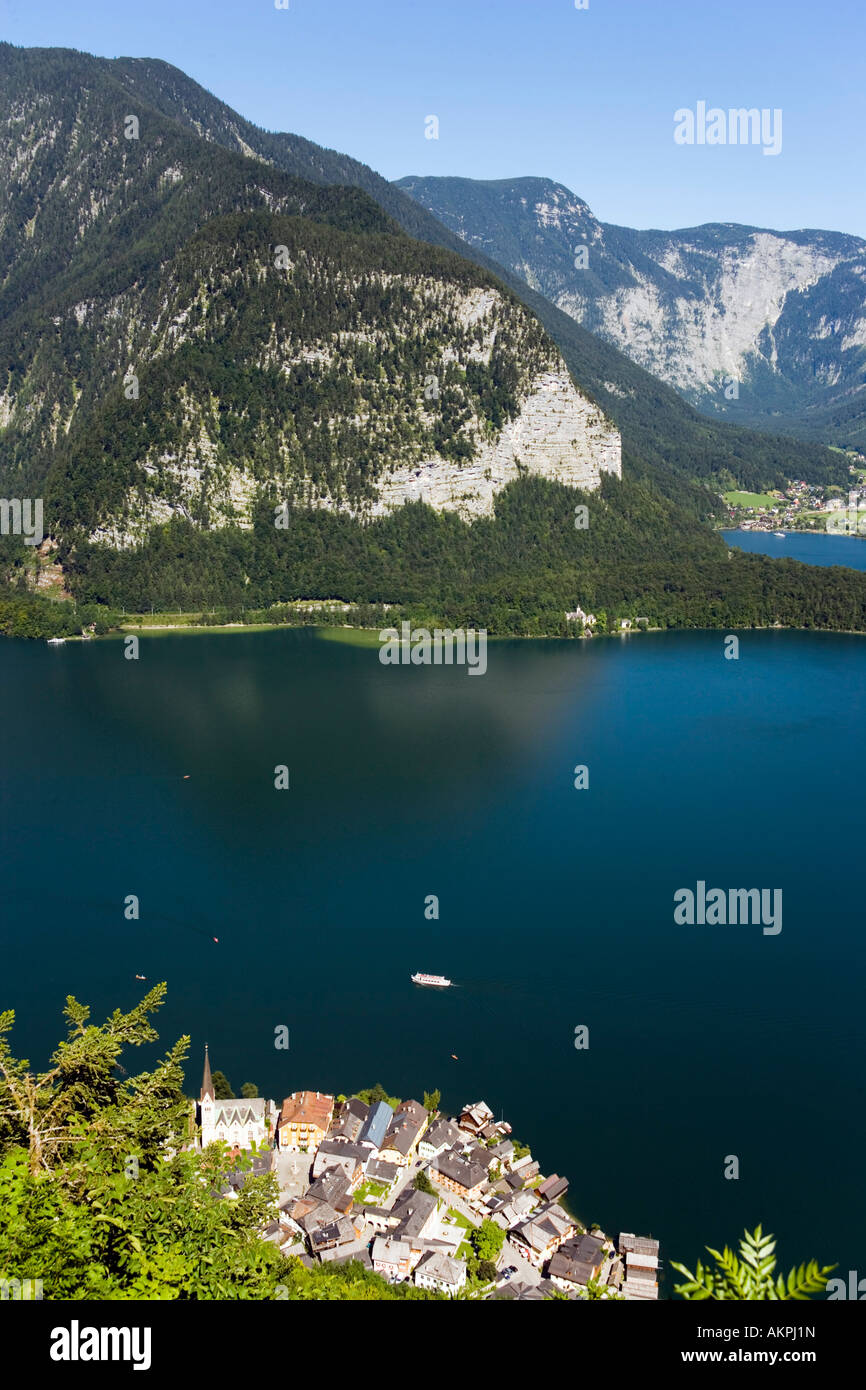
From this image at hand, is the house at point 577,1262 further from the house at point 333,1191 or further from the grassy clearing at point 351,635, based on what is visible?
the grassy clearing at point 351,635

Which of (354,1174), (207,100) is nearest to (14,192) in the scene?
(207,100)

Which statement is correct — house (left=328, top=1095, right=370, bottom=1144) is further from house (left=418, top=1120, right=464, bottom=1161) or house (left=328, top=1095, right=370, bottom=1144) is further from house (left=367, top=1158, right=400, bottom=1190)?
house (left=418, top=1120, right=464, bottom=1161)

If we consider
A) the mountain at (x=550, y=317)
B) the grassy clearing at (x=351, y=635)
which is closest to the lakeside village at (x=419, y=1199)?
the grassy clearing at (x=351, y=635)

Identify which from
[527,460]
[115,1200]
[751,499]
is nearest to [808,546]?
[751,499]

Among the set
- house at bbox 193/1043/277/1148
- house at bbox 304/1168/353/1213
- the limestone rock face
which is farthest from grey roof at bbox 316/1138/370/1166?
the limestone rock face

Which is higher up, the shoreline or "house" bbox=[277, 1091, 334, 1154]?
the shoreline

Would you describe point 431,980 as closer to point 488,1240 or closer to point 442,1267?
point 488,1240
